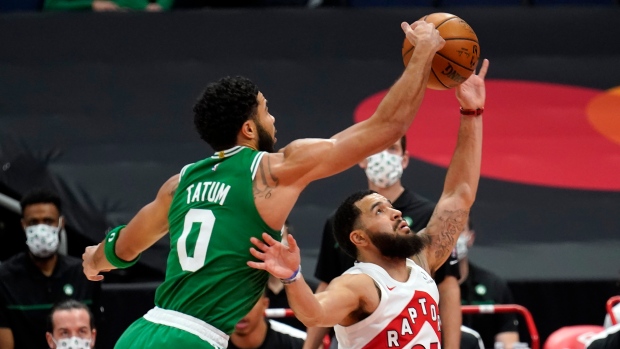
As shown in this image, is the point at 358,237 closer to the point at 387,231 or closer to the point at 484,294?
the point at 387,231

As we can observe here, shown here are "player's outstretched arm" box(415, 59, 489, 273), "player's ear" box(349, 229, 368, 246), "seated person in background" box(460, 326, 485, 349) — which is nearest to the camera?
"player's ear" box(349, 229, 368, 246)

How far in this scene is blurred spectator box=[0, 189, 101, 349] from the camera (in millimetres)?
8367

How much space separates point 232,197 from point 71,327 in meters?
3.32

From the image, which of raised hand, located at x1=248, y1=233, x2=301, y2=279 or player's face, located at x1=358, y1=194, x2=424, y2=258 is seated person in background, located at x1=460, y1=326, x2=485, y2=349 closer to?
player's face, located at x1=358, y1=194, x2=424, y2=258

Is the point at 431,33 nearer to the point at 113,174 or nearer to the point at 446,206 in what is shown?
the point at 446,206

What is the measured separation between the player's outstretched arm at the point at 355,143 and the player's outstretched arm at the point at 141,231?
64 cm

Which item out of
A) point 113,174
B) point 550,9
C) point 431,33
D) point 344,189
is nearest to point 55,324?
point 113,174

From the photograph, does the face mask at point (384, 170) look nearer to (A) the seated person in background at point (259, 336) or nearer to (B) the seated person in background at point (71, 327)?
(A) the seated person in background at point (259, 336)

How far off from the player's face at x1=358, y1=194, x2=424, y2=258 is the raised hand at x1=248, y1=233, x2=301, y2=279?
40.0 inches

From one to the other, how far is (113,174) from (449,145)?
3.07 metres

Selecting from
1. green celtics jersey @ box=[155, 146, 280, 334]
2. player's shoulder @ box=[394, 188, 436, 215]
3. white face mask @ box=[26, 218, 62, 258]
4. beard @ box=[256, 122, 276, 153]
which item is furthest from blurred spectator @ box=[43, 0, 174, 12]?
green celtics jersey @ box=[155, 146, 280, 334]

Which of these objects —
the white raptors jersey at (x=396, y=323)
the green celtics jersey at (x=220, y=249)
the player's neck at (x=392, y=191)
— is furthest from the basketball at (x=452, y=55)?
the player's neck at (x=392, y=191)

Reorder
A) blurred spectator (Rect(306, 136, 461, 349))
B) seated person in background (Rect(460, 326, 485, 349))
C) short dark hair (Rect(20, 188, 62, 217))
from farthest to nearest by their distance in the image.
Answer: short dark hair (Rect(20, 188, 62, 217)) < seated person in background (Rect(460, 326, 485, 349)) < blurred spectator (Rect(306, 136, 461, 349))

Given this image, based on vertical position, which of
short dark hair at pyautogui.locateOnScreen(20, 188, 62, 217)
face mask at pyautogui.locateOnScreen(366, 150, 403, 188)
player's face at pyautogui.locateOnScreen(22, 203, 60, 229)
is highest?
face mask at pyautogui.locateOnScreen(366, 150, 403, 188)
